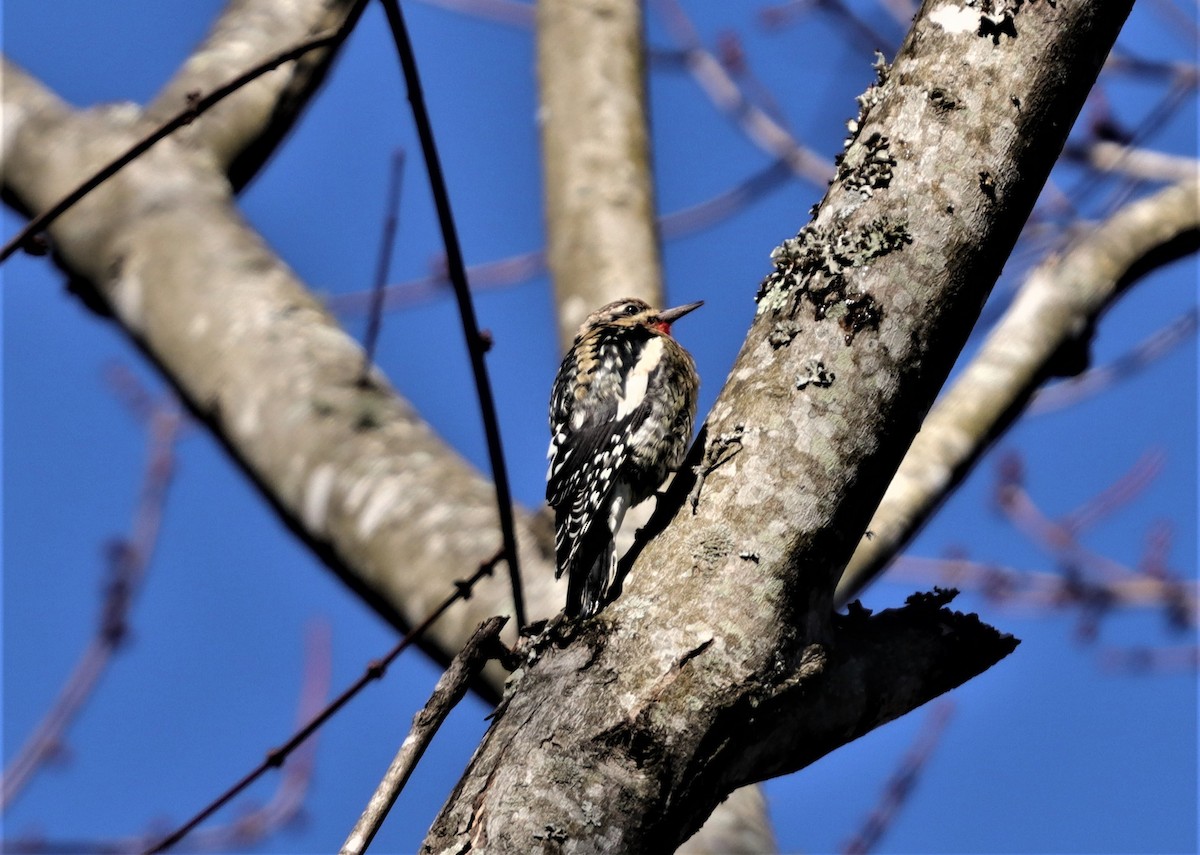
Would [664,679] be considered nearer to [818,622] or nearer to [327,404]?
[818,622]

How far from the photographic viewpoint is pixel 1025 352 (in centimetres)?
417

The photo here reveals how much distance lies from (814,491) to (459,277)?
843 millimetres

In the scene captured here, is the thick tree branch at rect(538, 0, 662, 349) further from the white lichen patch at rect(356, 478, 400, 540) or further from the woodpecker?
the white lichen patch at rect(356, 478, 400, 540)

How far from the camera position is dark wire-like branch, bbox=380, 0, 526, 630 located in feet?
7.63

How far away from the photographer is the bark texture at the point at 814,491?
200cm

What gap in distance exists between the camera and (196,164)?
4.38 metres

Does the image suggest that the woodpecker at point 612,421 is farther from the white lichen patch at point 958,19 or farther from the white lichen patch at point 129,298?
the white lichen patch at point 958,19

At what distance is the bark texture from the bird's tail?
0.66 metres

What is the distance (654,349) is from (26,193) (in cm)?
212

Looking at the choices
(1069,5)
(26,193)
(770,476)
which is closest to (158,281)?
(26,193)

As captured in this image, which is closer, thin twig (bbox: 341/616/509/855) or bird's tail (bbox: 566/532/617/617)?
thin twig (bbox: 341/616/509/855)

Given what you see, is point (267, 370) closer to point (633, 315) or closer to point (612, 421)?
point (612, 421)

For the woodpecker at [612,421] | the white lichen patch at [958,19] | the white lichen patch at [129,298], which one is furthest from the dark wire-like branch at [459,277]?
the white lichen patch at [129,298]

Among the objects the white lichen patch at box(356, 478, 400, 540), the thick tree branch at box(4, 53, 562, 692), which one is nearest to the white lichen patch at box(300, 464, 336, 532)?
the thick tree branch at box(4, 53, 562, 692)
